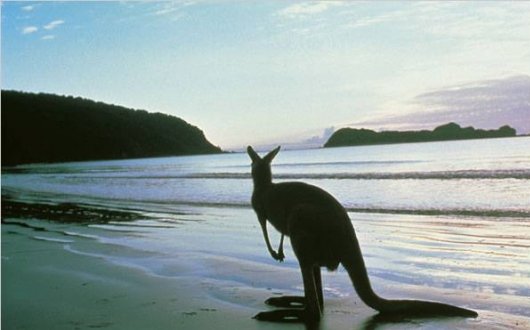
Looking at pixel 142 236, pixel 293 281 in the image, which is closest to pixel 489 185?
pixel 142 236

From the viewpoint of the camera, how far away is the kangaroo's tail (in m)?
4.65

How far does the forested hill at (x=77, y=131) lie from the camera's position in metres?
125

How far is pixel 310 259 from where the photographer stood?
4.56 m

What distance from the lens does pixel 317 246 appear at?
4.57m

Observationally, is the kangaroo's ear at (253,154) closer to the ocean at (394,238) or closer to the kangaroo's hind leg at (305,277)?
the kangaroo's hind leg at (305,277)

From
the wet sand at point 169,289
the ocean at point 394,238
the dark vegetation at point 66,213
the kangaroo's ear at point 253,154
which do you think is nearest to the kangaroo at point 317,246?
the wet sand at point 169,289

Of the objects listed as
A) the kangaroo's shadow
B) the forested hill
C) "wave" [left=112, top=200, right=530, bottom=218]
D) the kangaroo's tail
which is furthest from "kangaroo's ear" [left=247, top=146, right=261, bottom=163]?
the forested hill

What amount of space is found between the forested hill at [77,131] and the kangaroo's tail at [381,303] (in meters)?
117

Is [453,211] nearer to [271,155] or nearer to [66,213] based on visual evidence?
[271,155]

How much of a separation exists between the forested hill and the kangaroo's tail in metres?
117

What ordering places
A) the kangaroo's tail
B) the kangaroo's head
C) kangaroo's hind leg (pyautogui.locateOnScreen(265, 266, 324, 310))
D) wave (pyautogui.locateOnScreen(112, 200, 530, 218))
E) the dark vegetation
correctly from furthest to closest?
the dark vegetation, wave (pyautogui.locateOnScreen(112, 200, 530, 218)), kangaroo's hind leg (pyautogui.locateOnScreen(265, 266, 324, 310)), the kangaroo's head, the kangaroo's tail

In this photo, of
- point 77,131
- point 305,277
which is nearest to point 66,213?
point 305,277

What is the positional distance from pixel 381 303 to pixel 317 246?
0.70 metres

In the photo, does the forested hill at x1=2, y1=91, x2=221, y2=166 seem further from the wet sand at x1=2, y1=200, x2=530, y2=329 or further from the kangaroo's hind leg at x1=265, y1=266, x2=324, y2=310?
the kangaroo's hind leg at x1=265, y1=266, x2=324, y2=310
